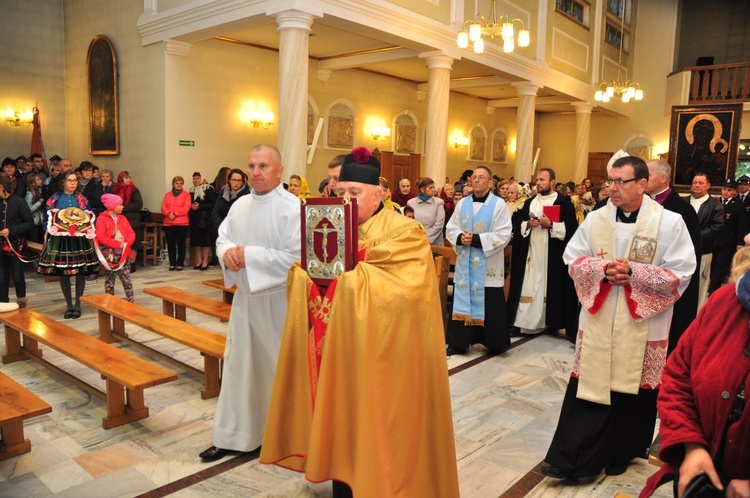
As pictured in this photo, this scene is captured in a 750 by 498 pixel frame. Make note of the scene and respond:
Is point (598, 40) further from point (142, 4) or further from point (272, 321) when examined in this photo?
point (272, 321)

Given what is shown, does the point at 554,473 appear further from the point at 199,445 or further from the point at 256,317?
the point at 199,445

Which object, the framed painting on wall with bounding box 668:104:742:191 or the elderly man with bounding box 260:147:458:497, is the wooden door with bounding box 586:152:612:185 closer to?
the framed painting on wall with bounding box 668:104:742:191

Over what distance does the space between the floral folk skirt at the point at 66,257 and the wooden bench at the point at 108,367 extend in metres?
1.50

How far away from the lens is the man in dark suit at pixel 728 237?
8.27 meters

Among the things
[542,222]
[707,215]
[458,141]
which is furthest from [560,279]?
[458,141]

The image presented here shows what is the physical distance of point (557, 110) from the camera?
845 inches

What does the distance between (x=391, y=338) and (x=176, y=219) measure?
335 inches

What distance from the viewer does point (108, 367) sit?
380 centimetres

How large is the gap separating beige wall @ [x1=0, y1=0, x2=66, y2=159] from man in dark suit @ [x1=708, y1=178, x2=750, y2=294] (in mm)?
13689

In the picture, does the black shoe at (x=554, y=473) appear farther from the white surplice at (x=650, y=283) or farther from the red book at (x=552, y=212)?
the red book at (x=552, y=212)

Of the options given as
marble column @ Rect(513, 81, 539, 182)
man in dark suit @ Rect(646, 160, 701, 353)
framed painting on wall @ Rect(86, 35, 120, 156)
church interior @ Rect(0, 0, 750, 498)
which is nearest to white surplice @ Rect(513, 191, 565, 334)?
church interior @ Rect(0, 0, 750, 498)

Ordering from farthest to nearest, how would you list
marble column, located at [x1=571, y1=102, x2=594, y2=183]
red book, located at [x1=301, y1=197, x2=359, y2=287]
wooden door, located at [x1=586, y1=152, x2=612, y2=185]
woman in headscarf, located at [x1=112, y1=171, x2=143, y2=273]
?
wooden door, located at [x1=586, y1=152, x2=612, y2=185] → marble column, located at [x1=571, y1=102, x2=594, y2=183] → woman in headscarf, located at [x1=112, y1=171, x2=143, y2=273] → red book, located at [x1=301, y1=197, x2=359, y2=287]

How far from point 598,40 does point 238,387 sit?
1731 centimetres

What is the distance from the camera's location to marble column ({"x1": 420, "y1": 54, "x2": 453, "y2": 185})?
11.3 m
